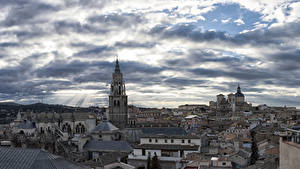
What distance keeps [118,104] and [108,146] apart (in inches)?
1456

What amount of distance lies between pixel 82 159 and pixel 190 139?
15.7m

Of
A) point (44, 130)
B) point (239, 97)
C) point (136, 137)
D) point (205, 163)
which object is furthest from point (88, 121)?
point (239, 97)

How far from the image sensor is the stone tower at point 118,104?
88.8m

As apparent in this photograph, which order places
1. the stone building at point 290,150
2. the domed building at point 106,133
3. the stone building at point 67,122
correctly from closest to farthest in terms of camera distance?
the stone building at point 290,150 → the domed building at point 106,133 → the stone building at point 67,122

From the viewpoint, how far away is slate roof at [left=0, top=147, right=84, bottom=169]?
1777 centimetres

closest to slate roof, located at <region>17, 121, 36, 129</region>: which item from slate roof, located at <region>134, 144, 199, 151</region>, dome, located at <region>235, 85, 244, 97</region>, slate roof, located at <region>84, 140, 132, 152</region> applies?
slate roof, located at <region>84, 140, 132, 152</region>

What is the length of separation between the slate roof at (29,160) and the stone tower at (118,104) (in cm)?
6796

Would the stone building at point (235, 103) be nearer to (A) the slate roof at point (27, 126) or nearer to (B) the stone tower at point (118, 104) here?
(B) the stone tower at point (118, 104)

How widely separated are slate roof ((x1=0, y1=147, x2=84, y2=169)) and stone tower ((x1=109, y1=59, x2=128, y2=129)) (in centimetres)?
6796

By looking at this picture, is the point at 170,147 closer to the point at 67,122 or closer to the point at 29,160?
the point at 29,160

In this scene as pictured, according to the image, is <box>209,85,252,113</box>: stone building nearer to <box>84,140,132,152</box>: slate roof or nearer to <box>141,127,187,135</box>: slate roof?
<box>141,127,187,135</box>: slate roof

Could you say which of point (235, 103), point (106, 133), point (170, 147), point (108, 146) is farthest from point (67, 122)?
point (235, 103)

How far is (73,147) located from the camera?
186 feet

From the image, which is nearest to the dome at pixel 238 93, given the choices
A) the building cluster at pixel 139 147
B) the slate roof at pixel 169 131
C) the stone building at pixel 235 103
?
the stone building at pixel 235 103
